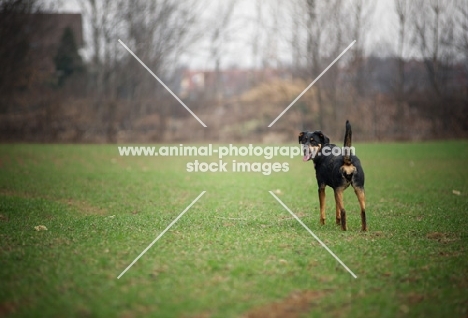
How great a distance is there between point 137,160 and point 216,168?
4.05 meters

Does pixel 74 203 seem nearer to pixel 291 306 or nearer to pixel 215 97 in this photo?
pixel 291 306

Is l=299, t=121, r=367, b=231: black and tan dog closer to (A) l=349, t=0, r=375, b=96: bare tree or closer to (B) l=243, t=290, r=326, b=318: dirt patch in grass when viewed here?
(B) l=243, t=290, r=326, b=318: dirt patch in grass

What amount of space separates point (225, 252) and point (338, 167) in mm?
2392

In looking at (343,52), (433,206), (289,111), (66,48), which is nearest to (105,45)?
(66,48)

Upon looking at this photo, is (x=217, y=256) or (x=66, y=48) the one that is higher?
(x=66, y=48)

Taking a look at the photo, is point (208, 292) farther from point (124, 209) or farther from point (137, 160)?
point (137, 160)

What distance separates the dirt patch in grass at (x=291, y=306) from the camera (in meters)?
4.57

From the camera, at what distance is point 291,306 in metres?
4.78

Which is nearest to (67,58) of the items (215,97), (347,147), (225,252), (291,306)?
(215,97)

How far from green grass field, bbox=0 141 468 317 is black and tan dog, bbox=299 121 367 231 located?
0.54 meters

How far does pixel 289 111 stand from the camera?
3497 cm

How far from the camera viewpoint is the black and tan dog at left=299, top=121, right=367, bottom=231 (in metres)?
7.47

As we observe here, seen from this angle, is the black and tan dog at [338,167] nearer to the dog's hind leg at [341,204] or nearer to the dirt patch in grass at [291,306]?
the dog's hind leg at [341,204]

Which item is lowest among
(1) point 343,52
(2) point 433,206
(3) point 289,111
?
(2) point 433,206
